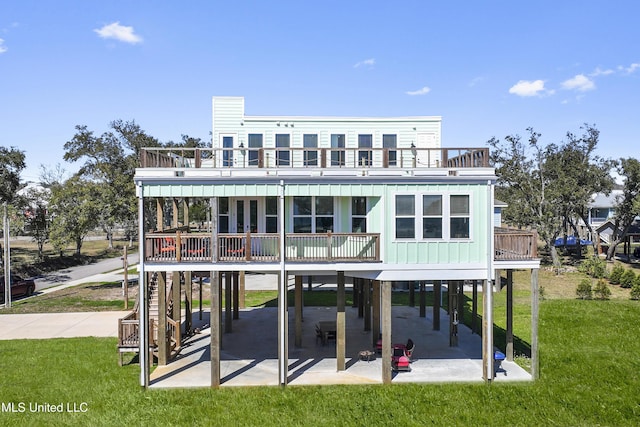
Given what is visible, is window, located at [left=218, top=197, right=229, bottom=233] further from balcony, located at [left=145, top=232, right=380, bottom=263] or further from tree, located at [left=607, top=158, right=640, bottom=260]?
tree, located at [left=607, top=158, right=640, bottom=260]

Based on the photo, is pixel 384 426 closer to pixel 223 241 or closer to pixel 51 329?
pixel 223 241

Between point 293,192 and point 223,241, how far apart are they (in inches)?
114

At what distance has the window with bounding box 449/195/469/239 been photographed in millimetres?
14398

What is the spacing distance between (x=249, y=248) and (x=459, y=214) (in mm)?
6827

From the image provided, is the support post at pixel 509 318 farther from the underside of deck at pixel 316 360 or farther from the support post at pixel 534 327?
the support post at pixel 534 327

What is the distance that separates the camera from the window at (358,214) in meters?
16.0

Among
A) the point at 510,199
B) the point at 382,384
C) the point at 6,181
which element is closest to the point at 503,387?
the point at 382,384

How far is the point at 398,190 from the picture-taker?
47.0 feet

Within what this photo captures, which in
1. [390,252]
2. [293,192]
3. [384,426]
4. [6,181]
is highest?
[6,181]

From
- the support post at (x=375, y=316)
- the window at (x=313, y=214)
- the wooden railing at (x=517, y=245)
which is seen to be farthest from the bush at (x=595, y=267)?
→ the window at (x=313, y=214)

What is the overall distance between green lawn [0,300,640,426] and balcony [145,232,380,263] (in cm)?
396

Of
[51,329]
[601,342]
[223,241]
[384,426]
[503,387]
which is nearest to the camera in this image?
[384,426]

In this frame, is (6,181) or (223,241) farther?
(6,181)

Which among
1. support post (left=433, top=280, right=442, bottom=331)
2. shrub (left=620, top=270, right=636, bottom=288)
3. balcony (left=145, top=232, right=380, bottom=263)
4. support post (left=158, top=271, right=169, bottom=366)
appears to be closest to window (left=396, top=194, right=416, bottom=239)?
balcony (left=145, top=232, right=380, bottom=263)
